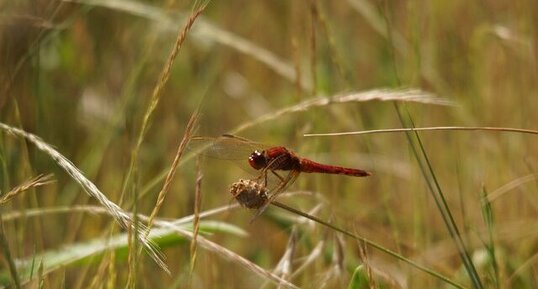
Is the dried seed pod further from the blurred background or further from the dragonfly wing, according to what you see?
the blurred background

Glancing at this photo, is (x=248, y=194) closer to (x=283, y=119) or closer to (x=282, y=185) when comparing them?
(x=282, y=185)

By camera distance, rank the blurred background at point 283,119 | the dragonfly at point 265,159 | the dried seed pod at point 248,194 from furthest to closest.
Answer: the blurred background at point 283,119, the dragonfly at point 265,159, the dried seed pod at point 248,194

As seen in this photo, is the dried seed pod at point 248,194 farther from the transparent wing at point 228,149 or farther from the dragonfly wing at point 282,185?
the transparent wing at point 228,149

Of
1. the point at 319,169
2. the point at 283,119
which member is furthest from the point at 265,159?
the point at 283,119

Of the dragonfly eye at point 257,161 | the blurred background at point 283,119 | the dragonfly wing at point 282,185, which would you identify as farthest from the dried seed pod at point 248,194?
the blurred background at point 283,119

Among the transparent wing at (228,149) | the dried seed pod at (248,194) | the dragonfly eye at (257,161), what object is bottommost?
the dried seed pod at (248,194)

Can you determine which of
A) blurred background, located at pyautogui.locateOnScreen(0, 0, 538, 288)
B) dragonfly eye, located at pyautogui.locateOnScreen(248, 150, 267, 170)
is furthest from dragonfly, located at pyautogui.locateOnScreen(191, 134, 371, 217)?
blurred background, located at pyautogui.locateOnScreen(0, 0, 538, 288)
